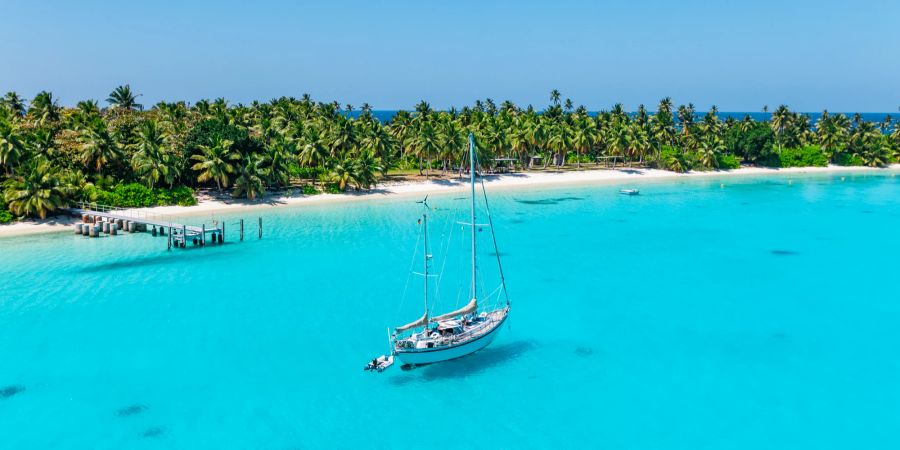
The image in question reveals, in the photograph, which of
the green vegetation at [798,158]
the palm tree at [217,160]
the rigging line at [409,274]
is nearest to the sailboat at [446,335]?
the rigging line at [409,274]

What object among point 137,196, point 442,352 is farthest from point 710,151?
point 442,352

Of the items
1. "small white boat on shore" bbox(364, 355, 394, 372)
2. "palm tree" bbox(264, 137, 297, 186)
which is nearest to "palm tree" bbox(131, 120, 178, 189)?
"palm tree" bbox(264, 137, 297, 186)

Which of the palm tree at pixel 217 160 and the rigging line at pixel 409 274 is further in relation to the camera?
the palm tree at pixel 217 160

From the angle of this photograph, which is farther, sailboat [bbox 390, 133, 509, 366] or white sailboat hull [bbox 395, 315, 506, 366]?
sailboat [bbox 390, 133, 509, 366]

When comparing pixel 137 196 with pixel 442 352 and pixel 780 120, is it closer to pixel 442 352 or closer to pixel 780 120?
pixel 442 352

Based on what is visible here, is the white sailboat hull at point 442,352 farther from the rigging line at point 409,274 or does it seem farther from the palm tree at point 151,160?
the palm tree at point 151,160

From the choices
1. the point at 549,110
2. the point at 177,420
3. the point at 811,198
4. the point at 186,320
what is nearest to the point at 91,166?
the point at 186,320

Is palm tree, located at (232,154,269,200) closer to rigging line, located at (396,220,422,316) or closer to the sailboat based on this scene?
rigging line, located at (396,220,422,316)
